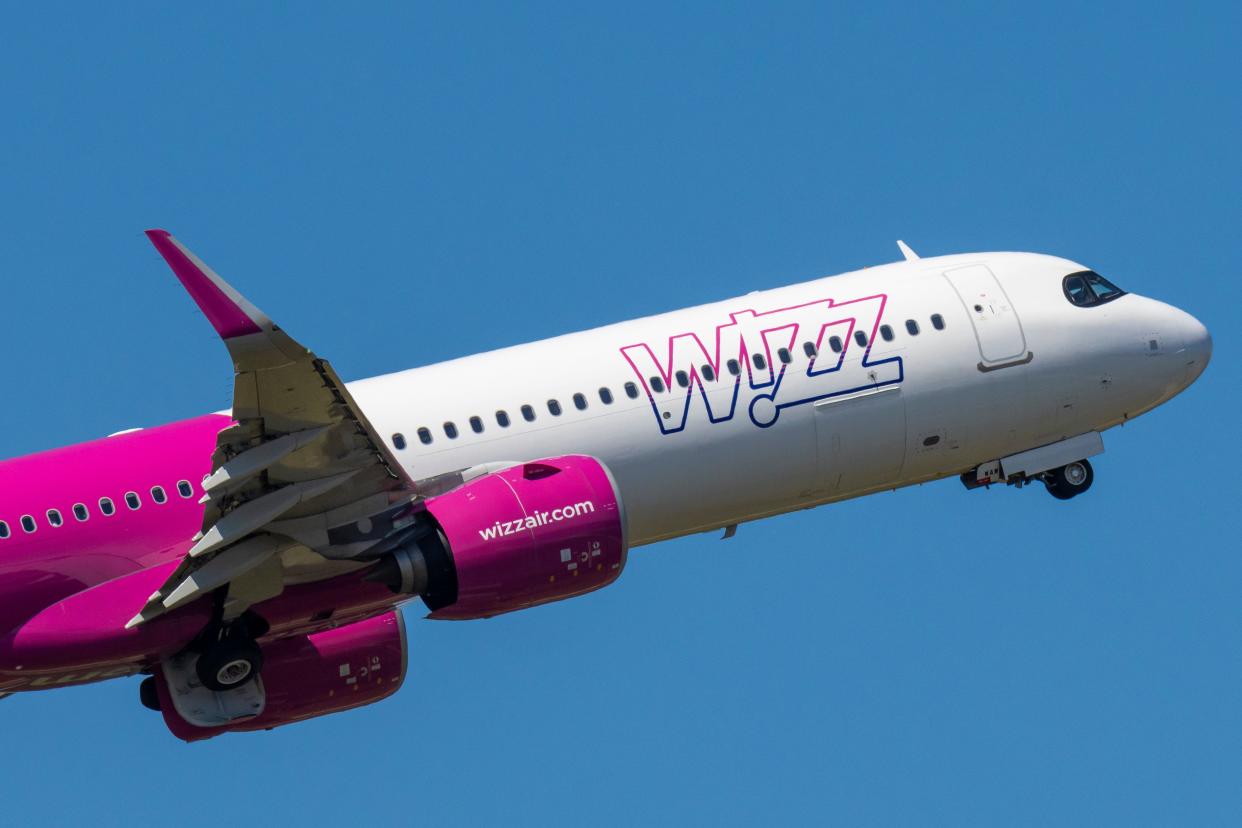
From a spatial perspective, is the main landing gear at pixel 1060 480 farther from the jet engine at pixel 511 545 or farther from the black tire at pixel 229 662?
the black tire at pixel 229 662

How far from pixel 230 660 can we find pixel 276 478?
12.5 feet

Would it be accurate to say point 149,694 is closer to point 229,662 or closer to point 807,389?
point 229,662

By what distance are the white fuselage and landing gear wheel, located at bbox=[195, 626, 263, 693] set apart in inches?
138

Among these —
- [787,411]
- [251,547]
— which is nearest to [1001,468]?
[787,411]

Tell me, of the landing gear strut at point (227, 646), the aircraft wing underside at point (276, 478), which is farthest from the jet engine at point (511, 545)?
the landing gear strut at point (227, 646)

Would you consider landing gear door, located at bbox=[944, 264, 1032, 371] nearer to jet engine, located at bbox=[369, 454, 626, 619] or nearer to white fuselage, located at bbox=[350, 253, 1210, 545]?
white fuselage, located at bbox=[350, 253, 1210, 545]

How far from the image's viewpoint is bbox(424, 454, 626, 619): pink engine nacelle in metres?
33.7

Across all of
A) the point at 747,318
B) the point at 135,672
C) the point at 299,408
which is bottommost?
the point at 135,672

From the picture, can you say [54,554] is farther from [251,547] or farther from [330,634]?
[330,634]

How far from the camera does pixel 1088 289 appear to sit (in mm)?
40688

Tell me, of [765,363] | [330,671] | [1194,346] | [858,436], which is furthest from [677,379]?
[1194,346]

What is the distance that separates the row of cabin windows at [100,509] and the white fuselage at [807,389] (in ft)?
10.0

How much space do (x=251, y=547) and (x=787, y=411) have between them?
899 cm

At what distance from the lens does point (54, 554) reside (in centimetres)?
3406
